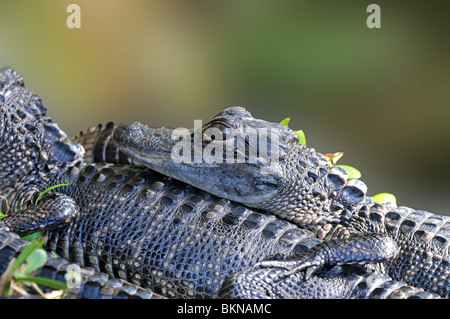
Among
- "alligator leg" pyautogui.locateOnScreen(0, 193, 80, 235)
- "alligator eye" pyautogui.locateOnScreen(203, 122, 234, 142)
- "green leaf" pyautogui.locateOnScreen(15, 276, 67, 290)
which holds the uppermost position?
"alligator eye" pyautogui.locateOnScreen(203, 122, 234, 142)

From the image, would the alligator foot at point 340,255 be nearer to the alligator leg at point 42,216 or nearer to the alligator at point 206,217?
the alligator at point 206,217

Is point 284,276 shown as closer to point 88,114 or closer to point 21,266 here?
point 21,266

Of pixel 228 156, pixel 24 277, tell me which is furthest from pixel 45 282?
pixel 228 156

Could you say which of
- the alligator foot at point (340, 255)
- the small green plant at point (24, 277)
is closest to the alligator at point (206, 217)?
the alligator foot at point (340, 255)

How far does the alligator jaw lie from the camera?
6.21 ft

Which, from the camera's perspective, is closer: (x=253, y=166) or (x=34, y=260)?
(x=34, y=260)

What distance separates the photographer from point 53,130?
2.23 meters

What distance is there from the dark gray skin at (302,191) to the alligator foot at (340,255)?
105mm

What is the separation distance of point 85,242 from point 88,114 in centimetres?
197

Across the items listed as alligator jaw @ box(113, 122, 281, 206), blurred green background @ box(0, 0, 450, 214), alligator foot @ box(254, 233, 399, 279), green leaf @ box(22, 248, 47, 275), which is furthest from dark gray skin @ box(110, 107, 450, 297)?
blurred green background @ box(0, 0, 450, 214)

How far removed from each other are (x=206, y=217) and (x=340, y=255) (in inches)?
21.2

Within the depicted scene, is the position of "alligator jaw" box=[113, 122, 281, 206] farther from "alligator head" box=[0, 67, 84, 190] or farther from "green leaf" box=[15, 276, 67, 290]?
"green leaf" box=[15, 276, 67, 290]

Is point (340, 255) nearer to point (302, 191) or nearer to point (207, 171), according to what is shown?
point (302, 191)

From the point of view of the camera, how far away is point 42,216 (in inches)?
75.8
